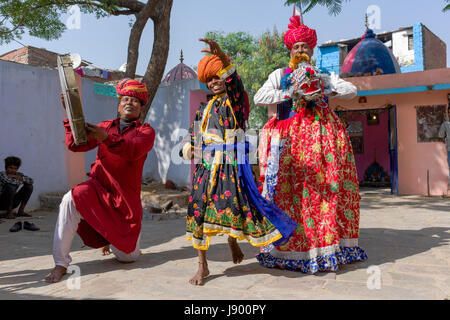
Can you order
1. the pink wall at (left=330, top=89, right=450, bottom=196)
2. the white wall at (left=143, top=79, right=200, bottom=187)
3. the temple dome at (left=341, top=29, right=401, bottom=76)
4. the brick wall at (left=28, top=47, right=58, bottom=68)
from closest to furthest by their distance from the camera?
the pink wall at (left=330, top=89, right=450, bottom=196), the white wall at (left=143, top=79, right=200, bottom=187), the temple dome at (left=341, top=29, right=401, bottom=76), the brick wall at (left=28, top=47, right=58, bottom=68)

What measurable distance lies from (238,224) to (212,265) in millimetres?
741

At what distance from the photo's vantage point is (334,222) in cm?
329

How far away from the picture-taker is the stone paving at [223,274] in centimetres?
267

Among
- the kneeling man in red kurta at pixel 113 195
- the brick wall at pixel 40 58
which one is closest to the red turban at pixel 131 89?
the kneeling man in red kurta at pixel 113 195

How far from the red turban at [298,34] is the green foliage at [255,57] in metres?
20.2

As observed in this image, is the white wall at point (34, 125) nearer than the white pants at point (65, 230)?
No

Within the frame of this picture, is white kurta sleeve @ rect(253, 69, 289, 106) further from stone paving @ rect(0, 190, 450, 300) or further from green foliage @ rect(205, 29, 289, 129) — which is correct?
green foliage @ rect(205, 29, 289, 129)

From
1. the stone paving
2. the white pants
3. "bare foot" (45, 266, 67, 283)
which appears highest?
the white pants

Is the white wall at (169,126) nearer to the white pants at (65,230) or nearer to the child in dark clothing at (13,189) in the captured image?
the child in dark clothing at (13,189)

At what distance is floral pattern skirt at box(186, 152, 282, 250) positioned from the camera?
9.87ft

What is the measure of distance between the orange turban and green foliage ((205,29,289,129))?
20.9m

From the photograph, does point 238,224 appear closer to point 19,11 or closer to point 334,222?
point 334,222

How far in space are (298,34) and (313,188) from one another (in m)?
1.43

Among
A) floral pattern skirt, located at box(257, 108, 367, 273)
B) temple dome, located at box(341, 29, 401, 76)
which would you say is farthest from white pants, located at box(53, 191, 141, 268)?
temple dome, located at box(341, 29, 401, 76)
